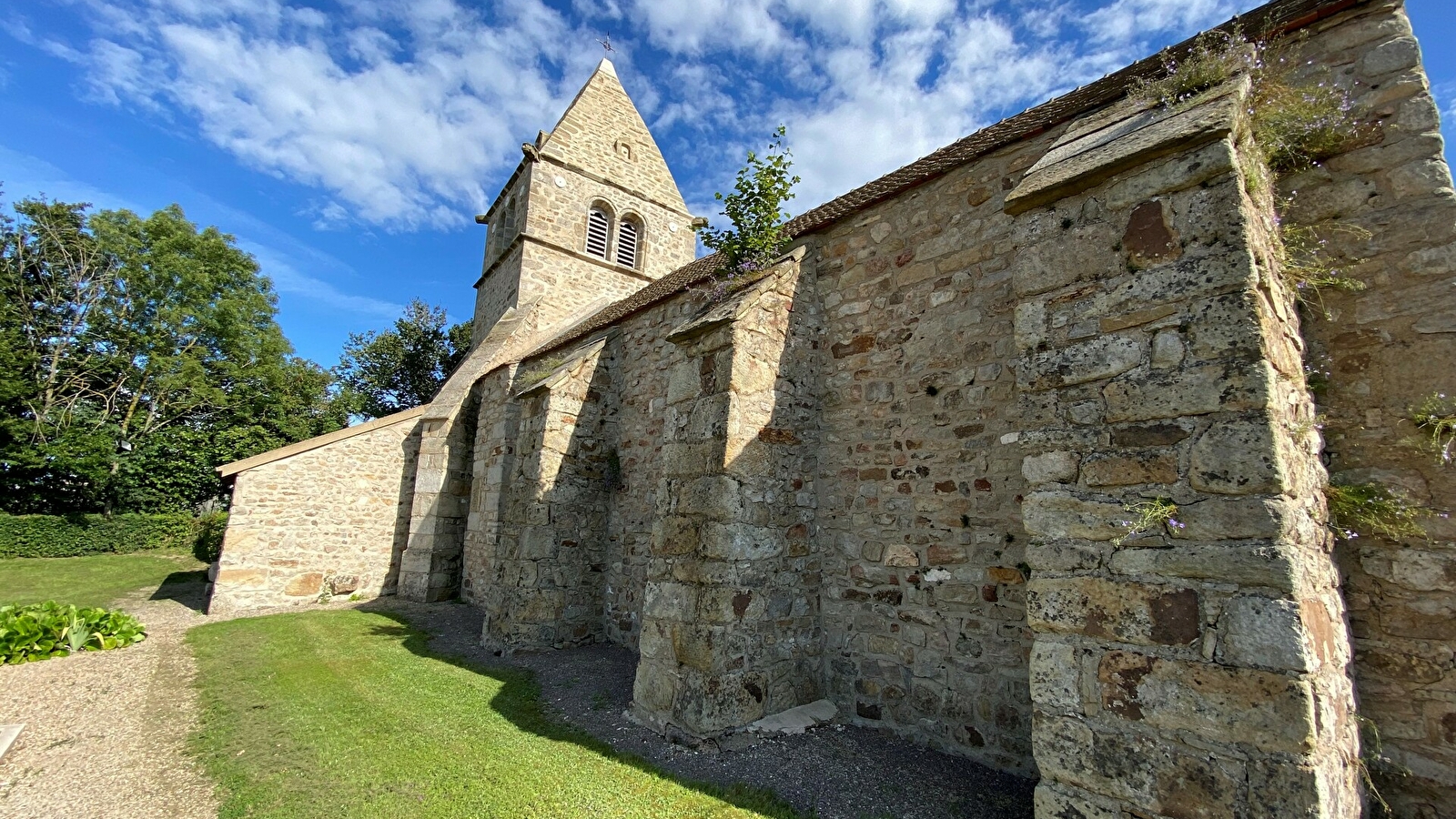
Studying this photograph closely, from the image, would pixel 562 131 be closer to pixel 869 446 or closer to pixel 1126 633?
pixel 869 446

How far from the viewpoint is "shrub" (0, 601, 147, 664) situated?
660 centimetres

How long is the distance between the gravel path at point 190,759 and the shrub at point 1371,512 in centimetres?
232

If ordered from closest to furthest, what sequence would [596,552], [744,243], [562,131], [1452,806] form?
[1452,806]
[744,243]
[596,552]
[562,131]

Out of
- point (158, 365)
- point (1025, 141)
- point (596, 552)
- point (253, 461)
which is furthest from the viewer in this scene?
point (158, 365)

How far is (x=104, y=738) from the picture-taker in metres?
4.69

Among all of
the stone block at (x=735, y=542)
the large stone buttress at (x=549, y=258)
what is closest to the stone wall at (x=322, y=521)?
the large stone buttress at (x=549, y=258)

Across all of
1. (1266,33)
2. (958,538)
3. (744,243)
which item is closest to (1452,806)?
(958,538)

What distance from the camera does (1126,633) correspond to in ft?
7.68

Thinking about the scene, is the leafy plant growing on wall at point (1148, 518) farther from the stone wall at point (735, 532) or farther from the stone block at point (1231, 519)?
the stone wall at point (735, 532)

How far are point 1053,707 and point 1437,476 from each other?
2.29m

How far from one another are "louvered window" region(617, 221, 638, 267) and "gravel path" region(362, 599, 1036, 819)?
14.1 meters

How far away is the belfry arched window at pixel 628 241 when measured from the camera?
17234mm

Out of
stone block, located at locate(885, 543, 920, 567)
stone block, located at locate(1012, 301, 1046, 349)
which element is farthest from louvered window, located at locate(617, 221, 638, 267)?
stone block, located at locate(1012, 301, 1046, 349)

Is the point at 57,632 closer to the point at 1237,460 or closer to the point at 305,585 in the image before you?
the point at 305,585
